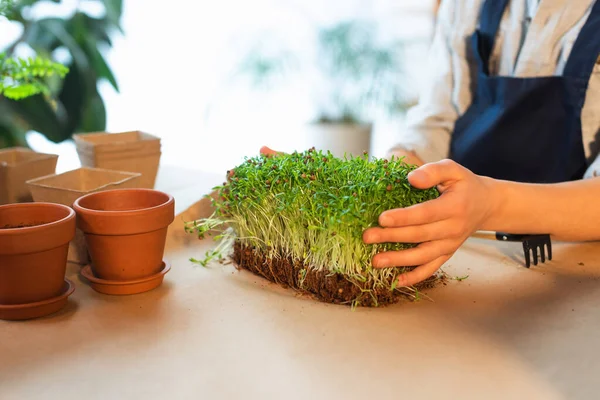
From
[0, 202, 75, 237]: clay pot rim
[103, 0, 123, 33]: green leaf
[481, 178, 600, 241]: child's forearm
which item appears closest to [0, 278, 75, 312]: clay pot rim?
[0, 202, 75, 237]: clay pot rim

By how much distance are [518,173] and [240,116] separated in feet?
8.78

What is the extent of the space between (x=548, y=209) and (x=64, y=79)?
1866 mm

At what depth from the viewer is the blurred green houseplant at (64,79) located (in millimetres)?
1969

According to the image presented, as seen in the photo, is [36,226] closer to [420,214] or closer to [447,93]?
[420,214]

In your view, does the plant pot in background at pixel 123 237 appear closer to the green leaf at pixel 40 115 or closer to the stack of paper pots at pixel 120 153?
the stack of paper pots at pixel 120 153

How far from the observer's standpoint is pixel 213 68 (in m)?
3.75

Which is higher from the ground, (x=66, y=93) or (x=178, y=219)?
(x=66, y=93)

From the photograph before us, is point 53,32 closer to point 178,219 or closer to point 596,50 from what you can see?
point 178,219

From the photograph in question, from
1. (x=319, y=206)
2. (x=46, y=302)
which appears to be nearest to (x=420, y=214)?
(x=319, y=206)

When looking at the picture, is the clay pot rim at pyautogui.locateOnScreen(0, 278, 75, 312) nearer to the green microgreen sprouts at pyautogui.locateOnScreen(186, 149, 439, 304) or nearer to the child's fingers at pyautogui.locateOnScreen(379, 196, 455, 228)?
the green microgreen sprouts at pyautogui.locateOnScreen(186, 149, 439, 304)

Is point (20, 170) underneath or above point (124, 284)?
above

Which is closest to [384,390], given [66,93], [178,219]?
[178,219]

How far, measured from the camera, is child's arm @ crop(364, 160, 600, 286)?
881mm

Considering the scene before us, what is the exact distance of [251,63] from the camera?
3.47 m
